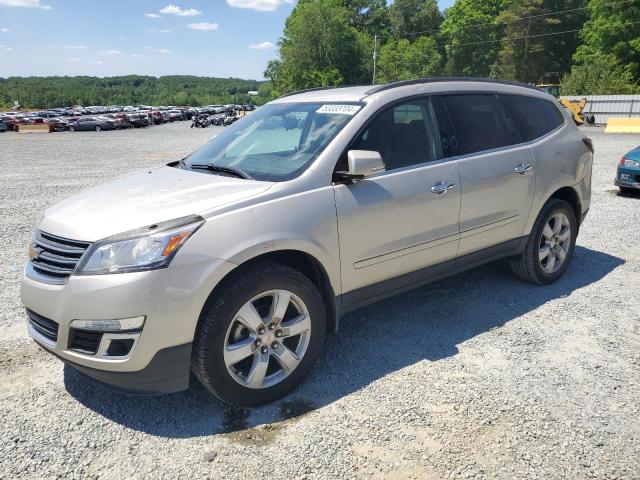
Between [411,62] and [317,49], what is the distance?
1619 centimetres

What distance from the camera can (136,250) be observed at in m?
2.62

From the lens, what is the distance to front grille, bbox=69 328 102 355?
266 centimetres

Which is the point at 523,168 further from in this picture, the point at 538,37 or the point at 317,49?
the point at 317,49

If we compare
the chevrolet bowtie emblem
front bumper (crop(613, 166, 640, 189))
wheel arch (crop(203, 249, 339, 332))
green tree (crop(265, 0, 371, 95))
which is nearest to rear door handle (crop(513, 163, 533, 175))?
wheel arch (crop(203, 249, 339, 332))

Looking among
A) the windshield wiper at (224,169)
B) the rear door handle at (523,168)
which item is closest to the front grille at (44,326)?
the windshield wiper at (224,169)

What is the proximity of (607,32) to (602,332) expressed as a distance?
58478mm

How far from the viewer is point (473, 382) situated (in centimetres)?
326

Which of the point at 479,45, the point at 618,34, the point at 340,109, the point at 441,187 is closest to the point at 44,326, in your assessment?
the point at 340,109

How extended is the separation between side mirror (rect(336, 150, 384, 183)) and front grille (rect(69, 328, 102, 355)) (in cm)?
169

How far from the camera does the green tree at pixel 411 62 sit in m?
79.9

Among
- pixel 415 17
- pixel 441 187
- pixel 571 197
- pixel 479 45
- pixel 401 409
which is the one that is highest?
pixel 415 17

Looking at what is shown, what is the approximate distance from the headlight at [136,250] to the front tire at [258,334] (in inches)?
14.0

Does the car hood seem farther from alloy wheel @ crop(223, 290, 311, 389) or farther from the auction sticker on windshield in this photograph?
the auction sticker on windshield

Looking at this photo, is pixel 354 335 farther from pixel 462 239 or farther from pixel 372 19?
pixel 372 19
